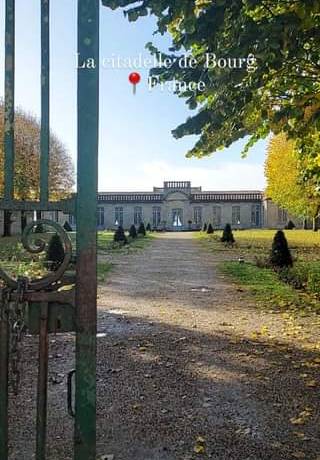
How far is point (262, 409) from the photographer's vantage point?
2932mm

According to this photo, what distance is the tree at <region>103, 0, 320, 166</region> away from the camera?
9.86 feet

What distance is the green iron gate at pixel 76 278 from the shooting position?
1.49m

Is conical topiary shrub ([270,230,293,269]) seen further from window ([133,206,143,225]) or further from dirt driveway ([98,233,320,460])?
window ([133,206,143,225])

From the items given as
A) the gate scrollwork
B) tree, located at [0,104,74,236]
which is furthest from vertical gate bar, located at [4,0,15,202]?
tree, located at [0,104,74,236]

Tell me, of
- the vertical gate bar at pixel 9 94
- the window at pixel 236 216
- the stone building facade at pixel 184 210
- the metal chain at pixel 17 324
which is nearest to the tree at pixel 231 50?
the vertical gate bar at pixel 9 94

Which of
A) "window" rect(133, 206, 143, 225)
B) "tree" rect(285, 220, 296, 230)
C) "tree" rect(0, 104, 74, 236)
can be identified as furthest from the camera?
"window" rect(133, 206, 143, 225)

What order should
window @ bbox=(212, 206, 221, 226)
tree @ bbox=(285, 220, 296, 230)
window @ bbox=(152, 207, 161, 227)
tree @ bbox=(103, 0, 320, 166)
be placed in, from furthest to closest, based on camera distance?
1. window @ bbox=(152, 207, 161, 227)
2. window @ bbox=(212, 206, 221, 226)
3. tree @ bbox=(285, 220, 296, 230)
4. tree @ bbox=(103, 0, 320, 166)

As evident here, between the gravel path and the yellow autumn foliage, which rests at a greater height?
the yellow autumn foliage

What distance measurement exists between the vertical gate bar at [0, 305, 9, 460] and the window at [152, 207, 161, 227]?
54.1 meters

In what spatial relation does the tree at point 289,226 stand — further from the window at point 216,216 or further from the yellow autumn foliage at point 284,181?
the yellow autumn foliage at point 284,181

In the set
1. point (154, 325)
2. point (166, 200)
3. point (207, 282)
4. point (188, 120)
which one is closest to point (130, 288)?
point (207, 282)

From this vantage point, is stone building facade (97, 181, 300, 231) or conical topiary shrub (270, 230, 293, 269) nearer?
conical topiary shrub (270, 230, 293, 269)

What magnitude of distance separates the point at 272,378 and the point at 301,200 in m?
21.9

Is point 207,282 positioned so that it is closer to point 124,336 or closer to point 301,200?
point 124,336
